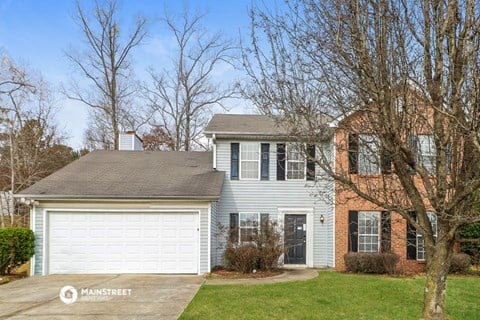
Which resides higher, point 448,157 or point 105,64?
point 105,64

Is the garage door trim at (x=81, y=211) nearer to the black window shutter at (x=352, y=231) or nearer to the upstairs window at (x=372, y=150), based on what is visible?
the black window shutter at (x=352, y=231)

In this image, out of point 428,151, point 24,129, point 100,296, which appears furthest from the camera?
point 24,129

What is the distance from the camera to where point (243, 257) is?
12.4 meters

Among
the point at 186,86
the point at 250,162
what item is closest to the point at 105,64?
the point at 186,86

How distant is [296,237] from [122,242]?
6042 mm

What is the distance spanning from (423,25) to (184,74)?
24.1 meters

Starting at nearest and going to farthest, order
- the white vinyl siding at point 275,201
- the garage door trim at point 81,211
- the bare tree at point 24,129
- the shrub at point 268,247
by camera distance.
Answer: the shrub at point 268,247, the garage door trim at point 81,211, the white vinyl siding at point 275,201, the bare tree at point 24,129

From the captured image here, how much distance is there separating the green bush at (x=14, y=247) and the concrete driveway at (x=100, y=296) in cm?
80

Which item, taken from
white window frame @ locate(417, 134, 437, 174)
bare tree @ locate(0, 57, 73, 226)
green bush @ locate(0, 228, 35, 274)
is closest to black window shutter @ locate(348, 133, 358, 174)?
white window frame @ locate(417, 134, 437, 174)

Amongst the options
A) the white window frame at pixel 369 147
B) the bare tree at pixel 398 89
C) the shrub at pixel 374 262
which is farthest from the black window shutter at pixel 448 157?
the shrub at pixel 374 262

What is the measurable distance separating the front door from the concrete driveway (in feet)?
13.3

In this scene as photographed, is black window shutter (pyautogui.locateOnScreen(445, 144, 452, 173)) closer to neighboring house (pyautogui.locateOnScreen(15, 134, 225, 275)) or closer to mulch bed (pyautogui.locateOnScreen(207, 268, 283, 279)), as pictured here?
mulch bed (pyautogui.locateOnScreen(207, 268, 283, 279))

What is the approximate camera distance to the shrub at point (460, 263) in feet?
42.6

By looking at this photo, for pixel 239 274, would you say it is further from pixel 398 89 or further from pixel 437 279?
pixel 398 89
